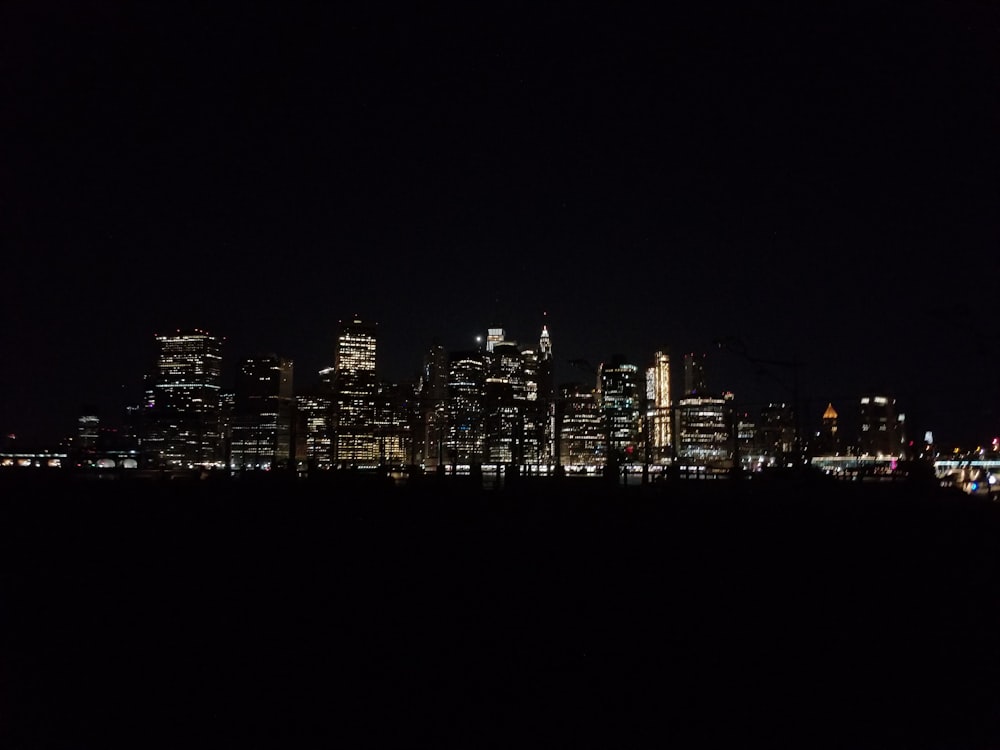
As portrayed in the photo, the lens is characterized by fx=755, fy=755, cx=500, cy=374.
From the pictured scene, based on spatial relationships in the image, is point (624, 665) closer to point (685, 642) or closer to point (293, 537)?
point (685, 642)

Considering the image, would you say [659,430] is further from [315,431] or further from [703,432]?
[315,431]

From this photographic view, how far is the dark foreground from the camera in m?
3.48

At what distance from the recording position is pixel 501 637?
4613 millimetres

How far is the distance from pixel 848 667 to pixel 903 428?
11.9 metres

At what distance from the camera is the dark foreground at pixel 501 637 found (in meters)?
3.48

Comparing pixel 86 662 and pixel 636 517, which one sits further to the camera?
pixel 636 517

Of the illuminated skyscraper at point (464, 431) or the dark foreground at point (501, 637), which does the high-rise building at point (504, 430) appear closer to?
the illuminated skyscraper at point (464, 431)

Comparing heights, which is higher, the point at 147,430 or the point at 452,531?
the point at 147,430

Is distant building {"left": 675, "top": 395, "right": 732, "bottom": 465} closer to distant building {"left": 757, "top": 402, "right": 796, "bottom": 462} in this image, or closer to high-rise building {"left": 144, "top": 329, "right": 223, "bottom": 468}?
distant building {"left": 757, "top": 402, "right": 796, "bottom": 462}

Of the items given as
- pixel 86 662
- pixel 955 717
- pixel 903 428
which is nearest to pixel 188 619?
pixel 86 662

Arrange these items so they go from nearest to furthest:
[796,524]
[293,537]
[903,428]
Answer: [293,537], [796,524], [903,428]

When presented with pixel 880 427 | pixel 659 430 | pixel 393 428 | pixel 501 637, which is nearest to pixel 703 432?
pixel 659 430

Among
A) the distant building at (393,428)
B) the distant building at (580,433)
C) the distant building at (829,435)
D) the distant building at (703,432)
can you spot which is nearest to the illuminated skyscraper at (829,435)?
the distant building at (829,435)

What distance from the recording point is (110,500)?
41.7 feet
